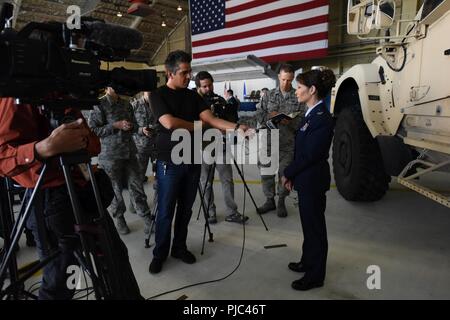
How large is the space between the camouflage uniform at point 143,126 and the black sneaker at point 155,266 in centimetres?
169

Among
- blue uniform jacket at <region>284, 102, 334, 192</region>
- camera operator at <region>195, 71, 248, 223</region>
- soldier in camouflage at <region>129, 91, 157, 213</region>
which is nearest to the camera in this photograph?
blue uniform jacket at <region>284, 102, 334, 192</region>

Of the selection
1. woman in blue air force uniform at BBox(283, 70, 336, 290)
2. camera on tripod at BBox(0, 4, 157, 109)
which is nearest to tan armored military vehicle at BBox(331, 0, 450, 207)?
woman in blue air force uniform at BBox(283, 70, 336, 290)

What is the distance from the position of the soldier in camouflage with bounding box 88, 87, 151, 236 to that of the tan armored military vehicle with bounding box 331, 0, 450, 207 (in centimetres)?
230

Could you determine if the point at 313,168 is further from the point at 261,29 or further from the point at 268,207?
the point at 261,29

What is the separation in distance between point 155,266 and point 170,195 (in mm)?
547

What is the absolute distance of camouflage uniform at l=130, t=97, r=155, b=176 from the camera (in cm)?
395

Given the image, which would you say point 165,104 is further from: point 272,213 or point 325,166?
point 272,213

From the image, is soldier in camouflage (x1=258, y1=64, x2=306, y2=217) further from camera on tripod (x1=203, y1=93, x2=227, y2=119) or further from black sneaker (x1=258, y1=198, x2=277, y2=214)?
camera on tripod (x1=203, y1=93, x2=227, y2=119)

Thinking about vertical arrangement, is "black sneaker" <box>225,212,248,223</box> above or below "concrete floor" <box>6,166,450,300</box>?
above

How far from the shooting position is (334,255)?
2.61 m

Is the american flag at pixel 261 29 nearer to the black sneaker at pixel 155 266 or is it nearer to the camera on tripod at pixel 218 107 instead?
the camera on tripod at pixel 218 107

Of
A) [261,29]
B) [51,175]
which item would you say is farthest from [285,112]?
[261,29]

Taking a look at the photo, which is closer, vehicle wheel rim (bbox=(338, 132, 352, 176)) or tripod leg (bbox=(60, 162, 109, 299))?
tripod leg (bbox=(60, 162, 109, 299))

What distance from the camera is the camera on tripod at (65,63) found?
40.5 inches
